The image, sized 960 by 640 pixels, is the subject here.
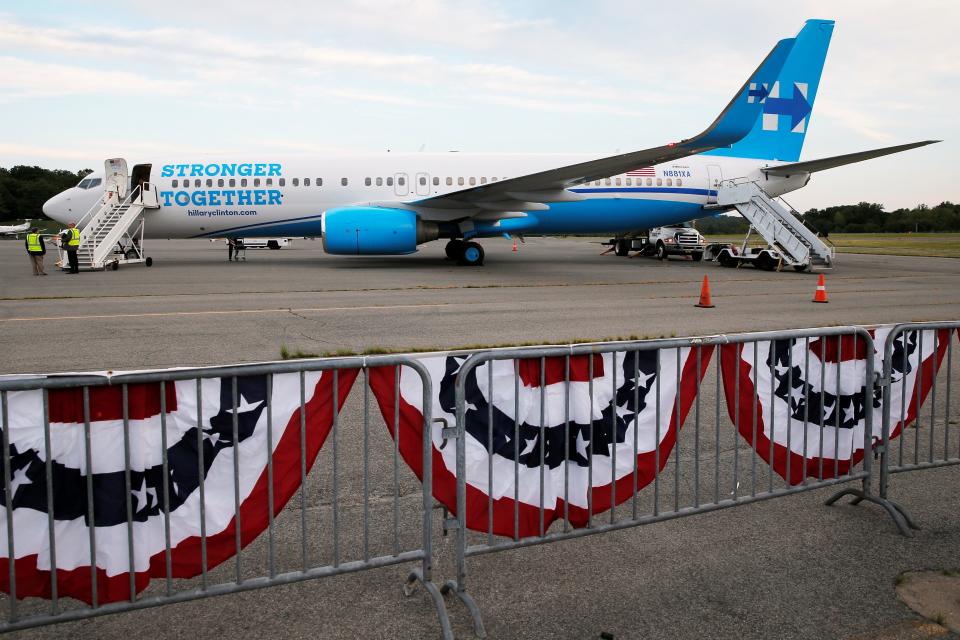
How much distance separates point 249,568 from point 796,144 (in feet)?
92.2

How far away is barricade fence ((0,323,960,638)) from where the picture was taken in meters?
3.04

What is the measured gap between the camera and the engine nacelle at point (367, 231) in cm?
2072

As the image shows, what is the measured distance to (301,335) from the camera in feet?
32.7

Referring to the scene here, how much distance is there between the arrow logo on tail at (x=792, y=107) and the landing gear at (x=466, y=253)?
1229cm

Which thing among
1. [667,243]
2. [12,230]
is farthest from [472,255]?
[12,230]

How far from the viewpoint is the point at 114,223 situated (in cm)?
2244

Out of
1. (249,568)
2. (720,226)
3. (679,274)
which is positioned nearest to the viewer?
(249,568)

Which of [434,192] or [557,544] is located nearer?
[557,544]

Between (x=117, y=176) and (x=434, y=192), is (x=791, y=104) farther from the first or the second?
(x=117, y=176)

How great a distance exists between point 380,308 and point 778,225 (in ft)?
57.2

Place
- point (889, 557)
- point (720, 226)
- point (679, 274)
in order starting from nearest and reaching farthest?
point (889, 557), point (679, 274), point (720, 226)

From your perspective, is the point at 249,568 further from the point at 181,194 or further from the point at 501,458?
the point at 181,194

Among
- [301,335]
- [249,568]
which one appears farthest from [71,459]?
[301,335]

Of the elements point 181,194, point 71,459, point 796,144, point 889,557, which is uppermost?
point 796,144
